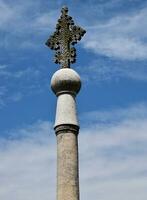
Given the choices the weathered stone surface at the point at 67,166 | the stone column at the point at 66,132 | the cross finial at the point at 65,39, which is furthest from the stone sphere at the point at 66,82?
the weathered stone surface at the point at 67,166

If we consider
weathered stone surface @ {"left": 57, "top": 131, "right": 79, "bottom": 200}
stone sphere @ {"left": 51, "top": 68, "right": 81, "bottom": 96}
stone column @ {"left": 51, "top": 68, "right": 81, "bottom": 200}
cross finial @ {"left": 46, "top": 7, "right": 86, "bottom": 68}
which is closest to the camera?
weathered stone surface @ {"left": 57, "top": 131, "right": 79, "bottom": 200}

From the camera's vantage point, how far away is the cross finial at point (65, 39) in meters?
19.3

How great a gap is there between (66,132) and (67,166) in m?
1.16

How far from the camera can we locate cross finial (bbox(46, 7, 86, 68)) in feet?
63.3

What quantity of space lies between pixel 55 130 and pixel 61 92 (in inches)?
50.7

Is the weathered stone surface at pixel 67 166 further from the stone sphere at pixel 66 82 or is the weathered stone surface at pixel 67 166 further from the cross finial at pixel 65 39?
the cross finial at pixel 65 39

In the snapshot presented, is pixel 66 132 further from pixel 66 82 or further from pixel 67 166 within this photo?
pixel 66 82

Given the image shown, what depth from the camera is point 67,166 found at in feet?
56.7

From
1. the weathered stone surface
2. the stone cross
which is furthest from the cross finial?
the weathered stone surface

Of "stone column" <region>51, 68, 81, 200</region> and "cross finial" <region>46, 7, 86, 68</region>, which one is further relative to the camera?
"cross finial" <region>46, 7, 86, 68</region>

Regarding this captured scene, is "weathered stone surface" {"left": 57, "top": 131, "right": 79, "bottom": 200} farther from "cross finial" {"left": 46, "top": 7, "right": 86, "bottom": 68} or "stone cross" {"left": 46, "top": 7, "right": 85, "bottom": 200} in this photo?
"cross finial" {"left": 46, "top": 7, "right": 86, "bottom": 68}

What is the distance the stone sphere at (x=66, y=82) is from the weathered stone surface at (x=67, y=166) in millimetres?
1493

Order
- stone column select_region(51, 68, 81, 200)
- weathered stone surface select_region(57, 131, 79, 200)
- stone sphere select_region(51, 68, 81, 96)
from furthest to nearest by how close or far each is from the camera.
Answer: stone sphere select_region(51, 68, 81, 96) → stone column select_region(51, 68, 81, 200) → weathered stone surface select_region(57, 131, 79, 200)

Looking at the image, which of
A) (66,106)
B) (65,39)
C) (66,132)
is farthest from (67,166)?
(65,39)
